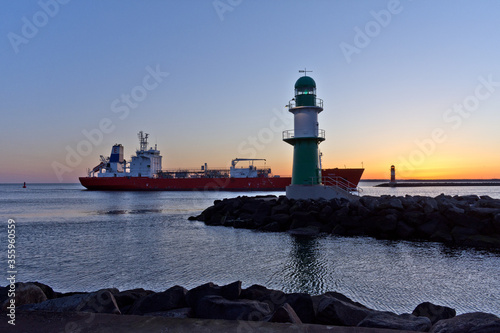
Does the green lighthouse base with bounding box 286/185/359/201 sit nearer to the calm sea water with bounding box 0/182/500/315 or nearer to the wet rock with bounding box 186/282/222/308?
the calm sea water with bounding box 0/182/500/315

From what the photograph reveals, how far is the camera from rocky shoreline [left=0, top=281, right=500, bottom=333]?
2805mm

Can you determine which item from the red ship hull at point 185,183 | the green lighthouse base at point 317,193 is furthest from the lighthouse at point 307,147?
the red ship hull at point 185,183

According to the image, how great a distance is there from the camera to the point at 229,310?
134 inches

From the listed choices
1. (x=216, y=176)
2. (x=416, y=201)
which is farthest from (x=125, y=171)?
(x=416, y=201)

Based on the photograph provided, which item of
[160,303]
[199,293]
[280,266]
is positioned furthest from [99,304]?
[280,266]

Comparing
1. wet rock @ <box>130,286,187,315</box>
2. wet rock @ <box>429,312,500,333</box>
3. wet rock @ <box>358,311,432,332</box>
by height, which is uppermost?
wet rock @ <box>429,312,500,333</box>

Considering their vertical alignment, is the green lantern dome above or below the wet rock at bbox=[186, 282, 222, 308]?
above

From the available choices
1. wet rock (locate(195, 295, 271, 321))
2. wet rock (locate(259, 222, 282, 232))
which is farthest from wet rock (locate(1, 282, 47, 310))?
wet rock (locate(259, 222, 282, 232))

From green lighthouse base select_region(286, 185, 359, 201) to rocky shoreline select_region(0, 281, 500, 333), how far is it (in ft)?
37.3

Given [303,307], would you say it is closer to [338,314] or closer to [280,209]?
[338,314]

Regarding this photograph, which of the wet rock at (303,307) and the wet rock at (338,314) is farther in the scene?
the wet rock at (303,307)

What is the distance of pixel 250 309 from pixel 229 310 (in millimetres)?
208

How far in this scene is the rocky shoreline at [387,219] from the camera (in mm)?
10500

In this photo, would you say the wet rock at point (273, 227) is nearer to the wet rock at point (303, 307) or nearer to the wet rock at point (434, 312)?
the wet rock at point (434, 312)
